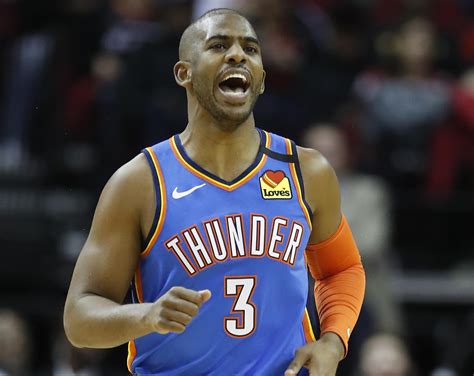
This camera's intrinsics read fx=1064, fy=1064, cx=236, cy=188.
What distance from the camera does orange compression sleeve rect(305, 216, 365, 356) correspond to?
4.22 meters

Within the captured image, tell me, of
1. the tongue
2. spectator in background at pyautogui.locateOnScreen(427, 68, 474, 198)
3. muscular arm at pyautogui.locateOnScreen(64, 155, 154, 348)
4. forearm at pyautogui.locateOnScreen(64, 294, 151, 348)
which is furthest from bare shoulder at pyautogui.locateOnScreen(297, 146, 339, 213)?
spectator in background at pyautogui.locateOnScreen(427, 68, 474, 198)

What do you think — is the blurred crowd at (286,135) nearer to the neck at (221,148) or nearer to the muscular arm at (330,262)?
the muscular arm at (330,262)

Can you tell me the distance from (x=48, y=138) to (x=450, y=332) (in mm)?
3841

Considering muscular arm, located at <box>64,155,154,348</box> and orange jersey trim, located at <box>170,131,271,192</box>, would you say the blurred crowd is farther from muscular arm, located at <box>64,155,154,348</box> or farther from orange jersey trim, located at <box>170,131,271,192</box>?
muscular arm, located at <box>64,155,154,348</box>

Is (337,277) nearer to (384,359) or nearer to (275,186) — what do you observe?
(275,186)

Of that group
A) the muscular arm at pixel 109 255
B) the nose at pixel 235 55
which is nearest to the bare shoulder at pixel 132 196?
the muscular arm at pixel 109 255

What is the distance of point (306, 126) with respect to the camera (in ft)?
27.9

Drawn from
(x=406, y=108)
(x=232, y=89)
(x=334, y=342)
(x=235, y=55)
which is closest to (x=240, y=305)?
(x=334, y=342)

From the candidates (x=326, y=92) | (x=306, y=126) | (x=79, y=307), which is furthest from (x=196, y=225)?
(x=326, y=92)

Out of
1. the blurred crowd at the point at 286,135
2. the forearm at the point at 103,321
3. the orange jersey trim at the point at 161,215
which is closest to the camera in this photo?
the forearm at the point at 103,321

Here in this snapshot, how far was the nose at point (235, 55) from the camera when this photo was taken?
12.9ft

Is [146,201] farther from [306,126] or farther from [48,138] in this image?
[48,138]

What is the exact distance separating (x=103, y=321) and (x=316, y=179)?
1.03 metres

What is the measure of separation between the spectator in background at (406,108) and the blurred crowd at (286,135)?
0.01 metres
